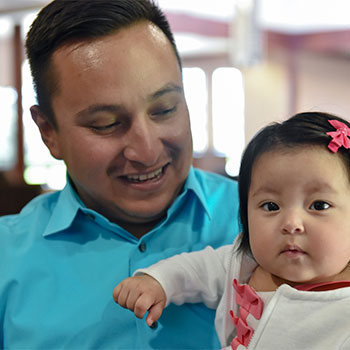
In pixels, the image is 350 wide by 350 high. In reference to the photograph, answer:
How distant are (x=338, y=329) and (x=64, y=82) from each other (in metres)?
0.83

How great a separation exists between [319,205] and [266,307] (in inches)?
8.9

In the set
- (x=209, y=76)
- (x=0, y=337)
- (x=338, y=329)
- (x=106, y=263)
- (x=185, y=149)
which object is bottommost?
(x=209, y=76)

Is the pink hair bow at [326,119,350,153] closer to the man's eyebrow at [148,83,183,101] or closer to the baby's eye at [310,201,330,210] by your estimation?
the baby's eye at [310,201,330,210]

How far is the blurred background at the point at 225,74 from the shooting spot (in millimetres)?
8562

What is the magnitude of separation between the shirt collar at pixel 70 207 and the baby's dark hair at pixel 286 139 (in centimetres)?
24

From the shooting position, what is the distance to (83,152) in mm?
1464

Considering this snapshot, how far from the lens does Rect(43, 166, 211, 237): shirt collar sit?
1.52m

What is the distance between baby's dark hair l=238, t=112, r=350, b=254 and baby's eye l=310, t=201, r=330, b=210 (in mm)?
89

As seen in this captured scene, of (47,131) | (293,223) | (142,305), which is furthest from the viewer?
(47,131)

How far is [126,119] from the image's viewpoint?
4.66ft

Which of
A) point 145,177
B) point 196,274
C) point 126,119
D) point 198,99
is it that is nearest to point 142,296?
point 196,274

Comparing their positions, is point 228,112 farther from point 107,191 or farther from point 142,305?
point 142,305

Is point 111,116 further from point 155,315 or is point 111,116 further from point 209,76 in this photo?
point 209,76

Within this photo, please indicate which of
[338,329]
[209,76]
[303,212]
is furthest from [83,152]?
[209,76]
